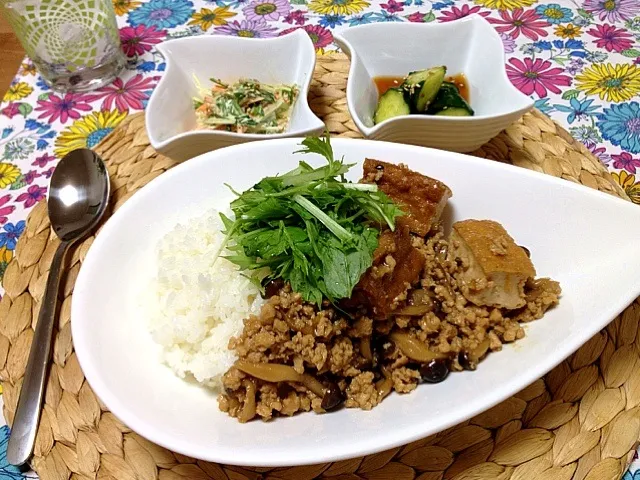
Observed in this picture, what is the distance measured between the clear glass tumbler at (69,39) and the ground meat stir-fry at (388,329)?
2463 mm

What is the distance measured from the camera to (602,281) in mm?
2168

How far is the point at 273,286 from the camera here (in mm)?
2238

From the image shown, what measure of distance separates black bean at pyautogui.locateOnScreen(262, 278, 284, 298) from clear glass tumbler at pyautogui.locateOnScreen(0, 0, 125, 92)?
2431 mm

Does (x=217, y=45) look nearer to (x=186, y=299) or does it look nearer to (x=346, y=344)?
(x=186, y=299)

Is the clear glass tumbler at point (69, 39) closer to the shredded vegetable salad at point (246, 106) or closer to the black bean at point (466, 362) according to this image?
the shredded vegetable salad at point (246, 106)

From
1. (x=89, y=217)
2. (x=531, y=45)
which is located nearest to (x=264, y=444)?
(x=89, y=217)

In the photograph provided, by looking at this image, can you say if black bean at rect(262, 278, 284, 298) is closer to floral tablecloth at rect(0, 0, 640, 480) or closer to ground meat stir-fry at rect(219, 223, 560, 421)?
ground meat stir-fry at rect(219, 223, 560, 421)

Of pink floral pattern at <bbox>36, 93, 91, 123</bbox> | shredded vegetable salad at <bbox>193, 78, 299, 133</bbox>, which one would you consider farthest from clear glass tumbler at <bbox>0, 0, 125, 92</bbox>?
shredded vegetable salad at <bbox>193, 78, 299, 133</bbox>

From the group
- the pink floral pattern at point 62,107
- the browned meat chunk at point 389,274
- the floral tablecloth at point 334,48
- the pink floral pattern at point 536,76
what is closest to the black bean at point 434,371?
the browned meat chunk at point 389,274

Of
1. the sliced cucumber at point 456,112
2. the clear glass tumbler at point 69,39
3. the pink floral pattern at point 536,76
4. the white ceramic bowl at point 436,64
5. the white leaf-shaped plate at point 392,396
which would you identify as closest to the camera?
the white leaf-shaped plate at point 392,396

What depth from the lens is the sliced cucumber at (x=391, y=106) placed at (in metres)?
3.21

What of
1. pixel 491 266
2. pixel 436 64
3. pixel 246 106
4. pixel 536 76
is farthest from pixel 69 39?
pixel 536 76

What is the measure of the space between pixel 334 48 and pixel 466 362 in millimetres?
2764

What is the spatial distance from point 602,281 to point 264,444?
1440 millimetres
